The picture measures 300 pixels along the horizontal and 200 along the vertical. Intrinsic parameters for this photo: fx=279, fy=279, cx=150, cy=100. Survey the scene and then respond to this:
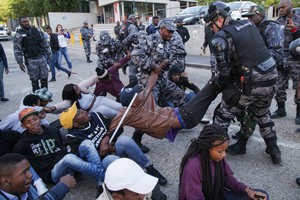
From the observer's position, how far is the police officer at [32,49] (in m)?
5.94

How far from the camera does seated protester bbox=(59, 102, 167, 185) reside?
2926mm

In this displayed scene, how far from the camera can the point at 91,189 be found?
312 centimetres

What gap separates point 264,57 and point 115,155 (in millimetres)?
1885

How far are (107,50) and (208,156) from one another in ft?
15.8

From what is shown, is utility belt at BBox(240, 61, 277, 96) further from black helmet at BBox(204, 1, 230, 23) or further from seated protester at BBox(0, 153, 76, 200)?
seated protester at BBox(0, 153, 76, 200)

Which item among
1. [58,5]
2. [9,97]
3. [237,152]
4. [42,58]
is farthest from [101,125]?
[58,5]

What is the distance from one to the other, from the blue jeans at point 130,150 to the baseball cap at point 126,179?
1.17 m

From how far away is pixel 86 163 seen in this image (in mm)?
2791

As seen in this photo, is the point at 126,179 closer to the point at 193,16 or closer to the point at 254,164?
the point at 254,164

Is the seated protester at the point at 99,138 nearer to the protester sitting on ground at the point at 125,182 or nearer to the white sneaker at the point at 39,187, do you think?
the white sneaker at the point at 39,187

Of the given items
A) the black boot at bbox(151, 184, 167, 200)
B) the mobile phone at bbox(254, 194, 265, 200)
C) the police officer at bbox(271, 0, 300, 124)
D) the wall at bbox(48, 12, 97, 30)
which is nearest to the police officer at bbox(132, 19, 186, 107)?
the black boot at bbox(151, 184, 167, 200)

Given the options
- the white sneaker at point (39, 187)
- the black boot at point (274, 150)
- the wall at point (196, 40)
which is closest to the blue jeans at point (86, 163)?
the white sneaker at point (39, 187)

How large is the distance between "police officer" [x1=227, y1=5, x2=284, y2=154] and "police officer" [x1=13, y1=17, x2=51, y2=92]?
440 centimetres

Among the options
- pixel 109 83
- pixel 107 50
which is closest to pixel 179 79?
pixel 109 83
